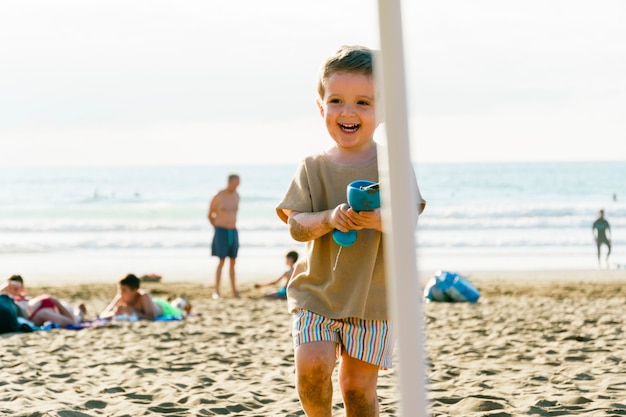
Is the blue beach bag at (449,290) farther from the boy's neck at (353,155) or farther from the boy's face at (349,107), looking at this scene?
the boy's face at (349,107)

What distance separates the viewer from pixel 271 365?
7.46 metres

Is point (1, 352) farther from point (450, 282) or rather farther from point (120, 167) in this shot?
point (120, 167)

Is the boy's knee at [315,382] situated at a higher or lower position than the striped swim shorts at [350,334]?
lower

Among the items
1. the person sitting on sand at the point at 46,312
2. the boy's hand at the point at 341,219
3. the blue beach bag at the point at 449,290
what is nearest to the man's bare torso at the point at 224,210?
the blue beach bag at the point at 449,290

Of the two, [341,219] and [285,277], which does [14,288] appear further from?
[341,219]

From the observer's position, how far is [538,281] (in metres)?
16.5

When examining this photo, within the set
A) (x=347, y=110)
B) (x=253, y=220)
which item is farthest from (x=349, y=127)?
(x=253, y=220)

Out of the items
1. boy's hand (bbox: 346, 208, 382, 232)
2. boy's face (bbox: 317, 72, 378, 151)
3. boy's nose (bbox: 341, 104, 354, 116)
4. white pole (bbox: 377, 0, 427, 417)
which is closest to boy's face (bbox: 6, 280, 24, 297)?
boy's face (bbox: 317, 72, 378, 151)

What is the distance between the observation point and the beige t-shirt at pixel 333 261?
3787 mm

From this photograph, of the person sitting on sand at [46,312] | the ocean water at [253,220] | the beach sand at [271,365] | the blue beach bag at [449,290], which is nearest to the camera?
the beach sand at [271,365]

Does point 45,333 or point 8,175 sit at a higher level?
point 8,175

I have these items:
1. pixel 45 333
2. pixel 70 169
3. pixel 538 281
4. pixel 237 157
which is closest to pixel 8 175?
pixel 70 169

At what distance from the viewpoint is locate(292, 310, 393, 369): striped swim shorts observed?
149 inches

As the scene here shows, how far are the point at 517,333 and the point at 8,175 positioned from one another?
51.8 meters
